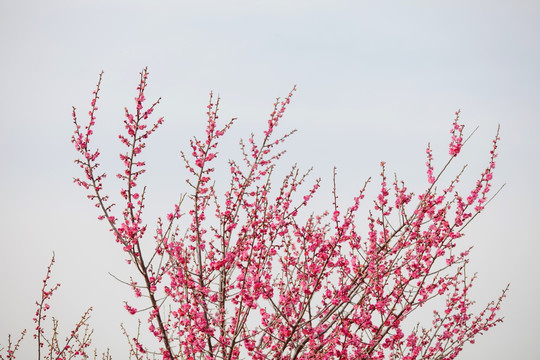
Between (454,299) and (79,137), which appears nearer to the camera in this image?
(79,137)

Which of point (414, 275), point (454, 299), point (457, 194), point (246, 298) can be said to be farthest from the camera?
point (454, 299)

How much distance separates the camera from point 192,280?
534 centimetres

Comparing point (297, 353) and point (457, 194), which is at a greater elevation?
point (457, 194)

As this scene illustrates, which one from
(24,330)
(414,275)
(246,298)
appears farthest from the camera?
(24,330)

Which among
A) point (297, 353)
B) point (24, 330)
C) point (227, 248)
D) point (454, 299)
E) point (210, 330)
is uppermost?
point (24, 330)

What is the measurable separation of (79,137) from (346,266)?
11.8 feet

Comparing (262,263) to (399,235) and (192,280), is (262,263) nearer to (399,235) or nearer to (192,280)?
(192,280)

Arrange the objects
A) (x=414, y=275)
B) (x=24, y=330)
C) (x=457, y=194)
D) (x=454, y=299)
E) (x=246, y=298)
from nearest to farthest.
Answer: (x=246, y=298), (x=414, y=275), (x=457, y=194), (x=454, y=299), (x=24, y=330)

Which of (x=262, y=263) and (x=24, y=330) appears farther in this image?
(x=24, y=330)

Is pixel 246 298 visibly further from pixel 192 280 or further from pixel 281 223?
pixel 281 223

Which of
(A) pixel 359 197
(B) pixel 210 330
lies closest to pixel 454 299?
(A) pixel 359 197

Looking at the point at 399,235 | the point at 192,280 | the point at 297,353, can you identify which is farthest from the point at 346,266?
the point at 192,280

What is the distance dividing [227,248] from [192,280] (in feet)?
2.08

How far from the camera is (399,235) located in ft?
17.3
